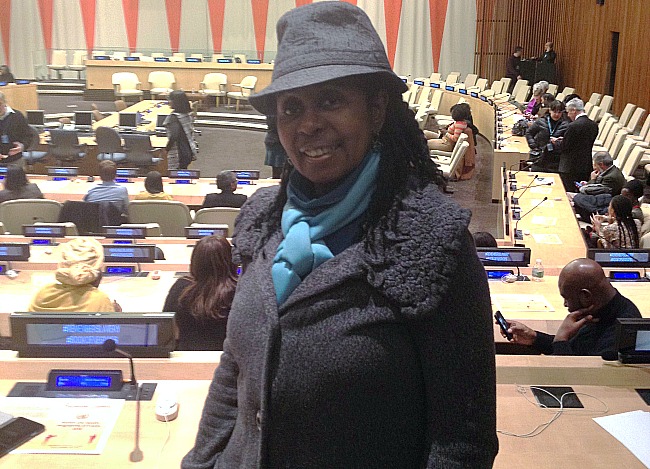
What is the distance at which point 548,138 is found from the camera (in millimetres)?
9609

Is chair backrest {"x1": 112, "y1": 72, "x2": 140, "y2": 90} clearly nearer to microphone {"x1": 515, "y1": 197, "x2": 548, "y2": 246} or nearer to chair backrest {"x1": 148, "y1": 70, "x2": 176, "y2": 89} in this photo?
chair backrest {"x1": 148, "y1": 70, "x2": 176, "y2": 89}

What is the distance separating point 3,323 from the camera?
3725mm

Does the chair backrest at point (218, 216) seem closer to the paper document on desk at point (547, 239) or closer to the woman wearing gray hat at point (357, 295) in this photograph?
the paper document on desk at point (547, 239)

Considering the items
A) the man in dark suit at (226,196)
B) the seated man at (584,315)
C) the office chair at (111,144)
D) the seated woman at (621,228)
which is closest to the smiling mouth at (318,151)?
the seated man at (584,315)

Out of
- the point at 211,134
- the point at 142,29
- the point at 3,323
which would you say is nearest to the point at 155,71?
the point at 211,134

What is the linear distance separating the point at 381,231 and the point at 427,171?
0.14 meters

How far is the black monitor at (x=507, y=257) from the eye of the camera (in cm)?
428

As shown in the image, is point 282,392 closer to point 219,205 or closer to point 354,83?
point 354,83

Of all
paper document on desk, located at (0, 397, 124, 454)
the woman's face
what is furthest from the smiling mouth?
paper document on desk, located at (0, 397, 124, 454)

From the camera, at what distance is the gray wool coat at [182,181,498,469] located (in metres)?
1.02

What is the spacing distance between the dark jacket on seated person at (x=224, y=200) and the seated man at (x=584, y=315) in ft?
12.8

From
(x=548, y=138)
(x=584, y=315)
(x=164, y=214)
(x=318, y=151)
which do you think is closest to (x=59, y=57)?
(x=548, y=138)

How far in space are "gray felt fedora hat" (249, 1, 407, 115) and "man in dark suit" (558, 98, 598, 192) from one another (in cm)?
772

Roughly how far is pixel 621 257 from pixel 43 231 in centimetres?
371
